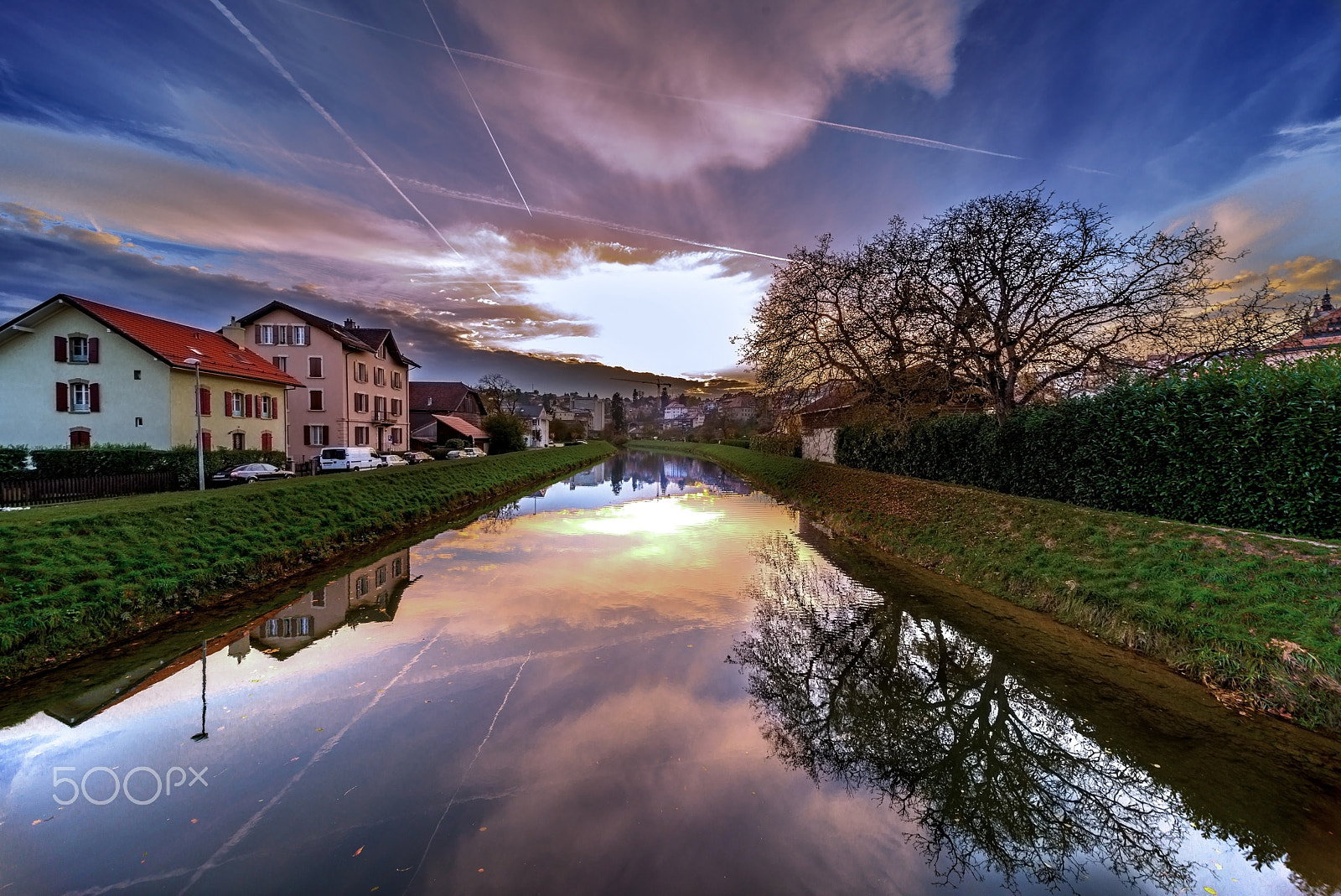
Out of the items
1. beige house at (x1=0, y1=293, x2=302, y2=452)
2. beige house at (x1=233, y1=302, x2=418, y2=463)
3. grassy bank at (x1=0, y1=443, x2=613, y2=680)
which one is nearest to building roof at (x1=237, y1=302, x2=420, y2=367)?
beige house at (x1=233, y1=302, x2=418, y2=463)

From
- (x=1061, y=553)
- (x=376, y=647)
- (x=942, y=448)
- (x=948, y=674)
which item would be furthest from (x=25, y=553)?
(x=942, y=448)

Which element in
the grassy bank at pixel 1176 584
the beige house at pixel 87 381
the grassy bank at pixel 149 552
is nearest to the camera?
the grassy bank at pixel 1176 584

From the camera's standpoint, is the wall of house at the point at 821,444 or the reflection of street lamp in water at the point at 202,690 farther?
the wall of house at the point at 821,444

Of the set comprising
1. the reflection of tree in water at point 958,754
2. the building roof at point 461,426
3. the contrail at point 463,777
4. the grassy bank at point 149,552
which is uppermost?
the building roof at point 461,426

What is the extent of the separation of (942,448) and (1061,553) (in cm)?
1096

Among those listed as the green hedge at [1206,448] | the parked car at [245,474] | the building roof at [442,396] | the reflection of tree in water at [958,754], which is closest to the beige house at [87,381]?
the parked car at [245,474]

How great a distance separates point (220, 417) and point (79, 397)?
4.69 m

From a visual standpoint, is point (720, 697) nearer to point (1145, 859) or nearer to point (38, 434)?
point (1145, 859)

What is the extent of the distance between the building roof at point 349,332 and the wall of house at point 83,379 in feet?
39.7

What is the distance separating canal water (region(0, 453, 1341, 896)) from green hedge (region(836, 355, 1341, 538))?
4.53 meters

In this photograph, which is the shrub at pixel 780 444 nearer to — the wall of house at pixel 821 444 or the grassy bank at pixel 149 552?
the wall of house at pixel 821 444

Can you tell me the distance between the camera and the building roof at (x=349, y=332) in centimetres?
3434

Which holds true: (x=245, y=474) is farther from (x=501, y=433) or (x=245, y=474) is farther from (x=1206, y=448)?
(x=1206, y=448)

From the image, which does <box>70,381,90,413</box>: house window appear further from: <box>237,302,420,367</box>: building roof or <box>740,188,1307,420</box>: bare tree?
<box>740,188,1307,420</box>: bare tree
